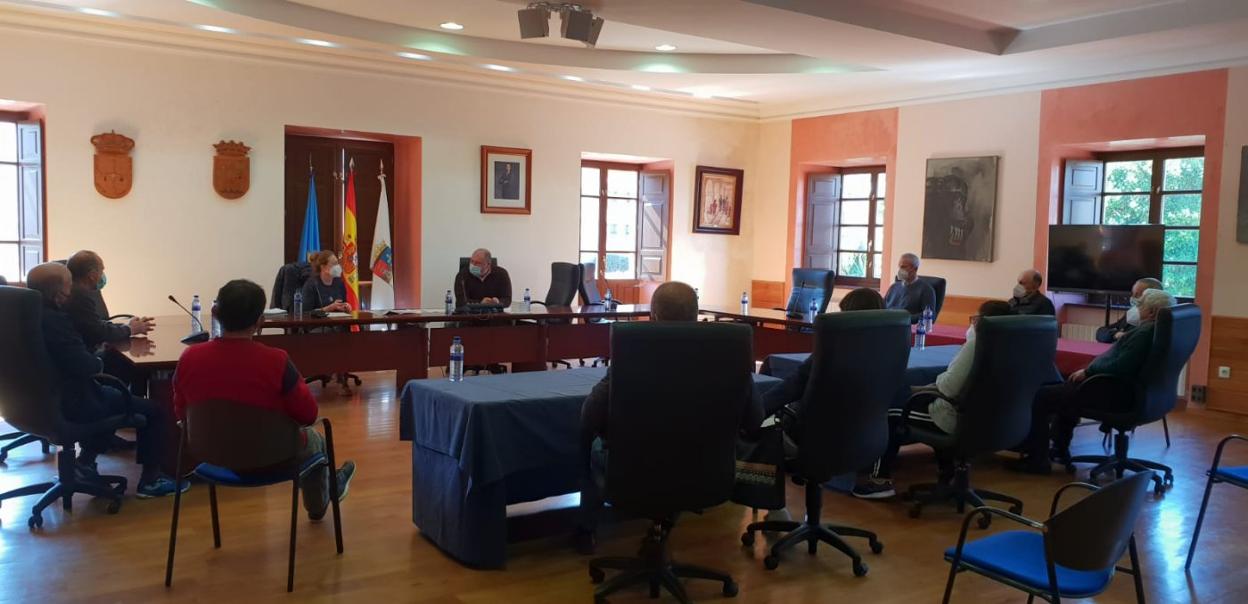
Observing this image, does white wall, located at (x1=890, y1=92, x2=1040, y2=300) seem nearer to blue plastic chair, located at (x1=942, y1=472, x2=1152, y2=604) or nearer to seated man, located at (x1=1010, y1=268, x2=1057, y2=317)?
seated man, located at (x1=1010, y1=268, x2=1057, y2=317)

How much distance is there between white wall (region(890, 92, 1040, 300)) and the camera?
28.2ft

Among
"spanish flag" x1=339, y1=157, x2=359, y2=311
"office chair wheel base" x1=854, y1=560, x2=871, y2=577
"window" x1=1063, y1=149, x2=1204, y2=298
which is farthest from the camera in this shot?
"spanish flag" x1=339, y1=157, x2=359, y2=311

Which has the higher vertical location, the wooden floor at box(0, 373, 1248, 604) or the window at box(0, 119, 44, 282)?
the window at box(0, 119, 44, 282)

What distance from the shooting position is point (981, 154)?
8.95m

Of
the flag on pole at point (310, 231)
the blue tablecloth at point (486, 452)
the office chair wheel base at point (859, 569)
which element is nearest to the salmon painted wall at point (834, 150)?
the flag on pole at point (310, 231)

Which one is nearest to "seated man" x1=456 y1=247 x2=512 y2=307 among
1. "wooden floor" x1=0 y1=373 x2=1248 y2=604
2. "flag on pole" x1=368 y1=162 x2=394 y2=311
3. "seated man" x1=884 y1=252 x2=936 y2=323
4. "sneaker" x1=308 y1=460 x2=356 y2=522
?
"flag on pole" x1=368 y1=162 x2=394 y2=311

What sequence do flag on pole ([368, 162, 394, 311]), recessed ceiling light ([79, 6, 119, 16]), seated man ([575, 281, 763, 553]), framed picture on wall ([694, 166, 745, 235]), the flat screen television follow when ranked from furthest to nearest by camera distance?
framed picture on wall ([694, 166, 745, 235]) < flag on pole ([368, 162, 394, 311]) < the flat screen television < recessed ceiling light ([79, 6, 119, 16]) < seated man ([575, 281, 763, 553])

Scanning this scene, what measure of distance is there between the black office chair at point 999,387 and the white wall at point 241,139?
6028 millimetres

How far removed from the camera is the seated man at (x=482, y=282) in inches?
307

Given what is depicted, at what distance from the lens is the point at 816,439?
11.6ft

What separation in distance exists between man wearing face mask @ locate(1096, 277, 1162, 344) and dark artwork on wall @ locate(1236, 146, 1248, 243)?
136 centimetres

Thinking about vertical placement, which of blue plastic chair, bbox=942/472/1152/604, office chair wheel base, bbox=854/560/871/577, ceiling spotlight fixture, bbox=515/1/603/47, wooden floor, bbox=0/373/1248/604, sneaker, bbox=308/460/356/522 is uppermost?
ceiling spotlight fixture, bbox=515/1/603/47

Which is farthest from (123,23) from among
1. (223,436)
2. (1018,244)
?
(1018,244)

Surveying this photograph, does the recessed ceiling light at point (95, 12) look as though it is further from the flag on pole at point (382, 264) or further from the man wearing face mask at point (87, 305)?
the man wearing face mask at point (87, 305)
